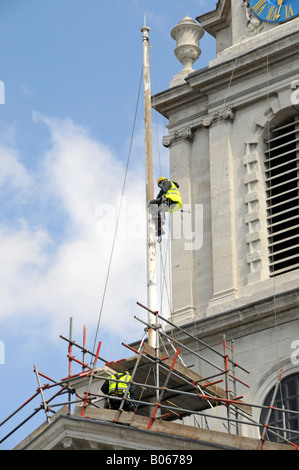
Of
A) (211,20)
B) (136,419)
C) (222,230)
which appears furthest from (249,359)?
(211,20)

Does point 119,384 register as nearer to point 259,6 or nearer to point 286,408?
point 286,408

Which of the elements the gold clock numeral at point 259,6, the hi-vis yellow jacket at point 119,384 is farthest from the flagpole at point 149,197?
the gold clock numeral at point 259,6

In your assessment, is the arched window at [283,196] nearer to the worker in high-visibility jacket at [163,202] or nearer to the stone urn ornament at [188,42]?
the worker in high-visibility jacket at [163,202]

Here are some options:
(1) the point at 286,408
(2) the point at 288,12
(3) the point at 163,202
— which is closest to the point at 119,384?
(1) the point at 286,408

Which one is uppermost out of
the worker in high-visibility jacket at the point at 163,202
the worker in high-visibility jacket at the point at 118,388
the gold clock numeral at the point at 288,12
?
the gold clock numeral at the point at 288,12

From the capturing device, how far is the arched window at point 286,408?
35375 millimetres

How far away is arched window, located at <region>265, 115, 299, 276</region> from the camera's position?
127ft

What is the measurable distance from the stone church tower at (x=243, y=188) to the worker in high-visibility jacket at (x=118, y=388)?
4.45 metres

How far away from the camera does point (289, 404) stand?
1412 inches

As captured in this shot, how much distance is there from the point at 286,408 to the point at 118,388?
200 inches

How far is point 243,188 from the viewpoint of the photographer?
39938mm

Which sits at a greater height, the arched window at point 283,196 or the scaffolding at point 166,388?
the arched window at point 283,196

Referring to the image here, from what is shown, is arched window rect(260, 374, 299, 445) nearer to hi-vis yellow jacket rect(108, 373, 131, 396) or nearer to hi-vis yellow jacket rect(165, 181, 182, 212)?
hi-vis yellow jacket rect(108, 373, 131, 396)
